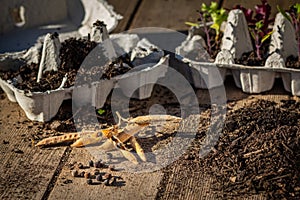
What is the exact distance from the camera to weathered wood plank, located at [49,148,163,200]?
1.92 meters

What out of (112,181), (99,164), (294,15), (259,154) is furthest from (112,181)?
(294,15)

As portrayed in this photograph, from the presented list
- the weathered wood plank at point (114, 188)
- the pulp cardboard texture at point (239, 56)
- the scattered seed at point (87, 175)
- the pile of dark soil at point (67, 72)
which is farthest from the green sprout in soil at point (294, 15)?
the scattered seed at point (87, 175)

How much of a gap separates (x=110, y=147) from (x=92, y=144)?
0.07 meters

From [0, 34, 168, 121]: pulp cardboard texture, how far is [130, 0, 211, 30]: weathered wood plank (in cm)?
51

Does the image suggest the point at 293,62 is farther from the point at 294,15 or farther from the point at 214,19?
the point at 214,19

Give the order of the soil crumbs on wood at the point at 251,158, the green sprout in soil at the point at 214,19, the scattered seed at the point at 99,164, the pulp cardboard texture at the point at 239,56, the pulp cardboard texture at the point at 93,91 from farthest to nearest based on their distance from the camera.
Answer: the green sprout in soil at the point at 214,19 → the pulp cardboard texture at the point at 239,56 → the pulp cardboard texture at the point at 93,91 → the scattered seed at the point at 99,164 → the soil crumbs on wood at the point at 251,158

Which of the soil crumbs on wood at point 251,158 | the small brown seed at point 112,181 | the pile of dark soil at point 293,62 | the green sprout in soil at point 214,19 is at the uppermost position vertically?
the green sprout in soil at point 214,19

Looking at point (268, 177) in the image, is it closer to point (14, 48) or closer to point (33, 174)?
point (33, 174)

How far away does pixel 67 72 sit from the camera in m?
2.30

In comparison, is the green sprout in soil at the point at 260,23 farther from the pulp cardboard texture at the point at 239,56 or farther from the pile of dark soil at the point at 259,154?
the pile of dark soil at the point at 259,154

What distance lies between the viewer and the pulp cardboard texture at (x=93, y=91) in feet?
7.27

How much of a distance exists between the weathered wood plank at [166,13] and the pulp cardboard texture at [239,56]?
46 cm

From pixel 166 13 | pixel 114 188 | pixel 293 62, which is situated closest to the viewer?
pixel 114 188

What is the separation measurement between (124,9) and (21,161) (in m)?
1.20
